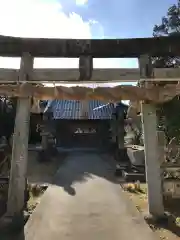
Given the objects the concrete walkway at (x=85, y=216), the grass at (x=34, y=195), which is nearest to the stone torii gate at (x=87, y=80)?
the concrete walkway at (x=85, y=216)

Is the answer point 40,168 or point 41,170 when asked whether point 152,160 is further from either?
point 40,168

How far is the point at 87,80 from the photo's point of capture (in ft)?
22.2

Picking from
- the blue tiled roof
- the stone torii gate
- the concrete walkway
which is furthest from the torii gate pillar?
the blue tiled roof

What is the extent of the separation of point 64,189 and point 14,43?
5.16 metres

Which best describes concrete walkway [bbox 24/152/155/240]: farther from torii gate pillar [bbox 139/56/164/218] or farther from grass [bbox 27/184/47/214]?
torii gate pillar [bbox 139/56/164/218]

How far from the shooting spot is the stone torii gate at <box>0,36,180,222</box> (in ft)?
20.5

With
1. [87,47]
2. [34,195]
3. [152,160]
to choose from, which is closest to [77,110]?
[34,195]

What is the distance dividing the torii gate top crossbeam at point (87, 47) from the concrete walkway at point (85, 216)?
387 centimetres

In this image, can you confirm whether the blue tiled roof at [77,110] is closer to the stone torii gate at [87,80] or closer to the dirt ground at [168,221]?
the dirt ground at [168,221]

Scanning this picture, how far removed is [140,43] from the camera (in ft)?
22.6

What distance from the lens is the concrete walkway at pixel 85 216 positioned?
5109 mm

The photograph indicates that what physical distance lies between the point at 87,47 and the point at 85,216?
4043mm

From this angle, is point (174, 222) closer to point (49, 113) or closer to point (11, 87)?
point (11, 87)

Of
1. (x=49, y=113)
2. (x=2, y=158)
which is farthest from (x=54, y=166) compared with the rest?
(x=2, y=158)
